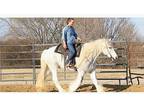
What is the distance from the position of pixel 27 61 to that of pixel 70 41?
707mm

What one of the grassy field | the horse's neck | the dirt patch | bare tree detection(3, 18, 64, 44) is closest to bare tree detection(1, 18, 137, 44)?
bare tree detection(3, 18, 64, 44)

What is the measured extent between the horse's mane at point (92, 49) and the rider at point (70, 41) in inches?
4.3

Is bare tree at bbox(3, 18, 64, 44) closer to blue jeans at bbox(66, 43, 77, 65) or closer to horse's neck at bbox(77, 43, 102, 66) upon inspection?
blue jeans at bbox(66, 43, 77, 65)

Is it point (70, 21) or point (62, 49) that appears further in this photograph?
point (62, 49)

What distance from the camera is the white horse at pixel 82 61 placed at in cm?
755

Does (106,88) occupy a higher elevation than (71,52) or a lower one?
lower

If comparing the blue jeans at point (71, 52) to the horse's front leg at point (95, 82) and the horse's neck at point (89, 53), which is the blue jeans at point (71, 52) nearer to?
the horse's neck at point (89, 53)

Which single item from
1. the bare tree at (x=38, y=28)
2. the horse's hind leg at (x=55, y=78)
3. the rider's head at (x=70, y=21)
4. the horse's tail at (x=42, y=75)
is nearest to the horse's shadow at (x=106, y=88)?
the horse's hind leg at (x=55, y=78)

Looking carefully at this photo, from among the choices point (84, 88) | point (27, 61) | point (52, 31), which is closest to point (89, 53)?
point (84, 88)

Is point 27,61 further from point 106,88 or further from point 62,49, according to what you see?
point 106,88

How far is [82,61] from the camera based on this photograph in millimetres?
7625

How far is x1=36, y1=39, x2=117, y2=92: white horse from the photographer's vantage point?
24.8 ft
